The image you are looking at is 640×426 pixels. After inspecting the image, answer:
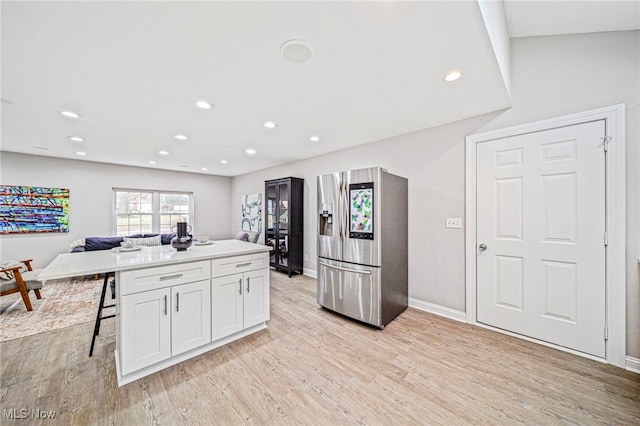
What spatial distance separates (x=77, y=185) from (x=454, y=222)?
723 cm

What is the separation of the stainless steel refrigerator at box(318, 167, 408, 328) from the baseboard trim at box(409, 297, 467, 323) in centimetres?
15

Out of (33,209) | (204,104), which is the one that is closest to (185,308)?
(204,104)

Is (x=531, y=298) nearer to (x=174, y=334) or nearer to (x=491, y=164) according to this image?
(x=491, y=164)

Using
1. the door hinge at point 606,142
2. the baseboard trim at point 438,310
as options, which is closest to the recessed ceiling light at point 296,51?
the door hinge at point 606,142

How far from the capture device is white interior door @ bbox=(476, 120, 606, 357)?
2.04 m

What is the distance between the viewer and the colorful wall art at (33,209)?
4.41 m

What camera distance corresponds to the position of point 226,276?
2.27m

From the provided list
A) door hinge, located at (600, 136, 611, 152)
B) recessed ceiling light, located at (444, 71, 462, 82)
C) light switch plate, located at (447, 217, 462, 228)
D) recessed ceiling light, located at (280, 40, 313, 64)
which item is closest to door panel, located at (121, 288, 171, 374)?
recessed ceiling light, located at (280, 40, 313, 64)

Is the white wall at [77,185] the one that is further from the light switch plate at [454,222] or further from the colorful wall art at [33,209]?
the light switch plate at [454,222]

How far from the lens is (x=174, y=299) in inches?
77.3

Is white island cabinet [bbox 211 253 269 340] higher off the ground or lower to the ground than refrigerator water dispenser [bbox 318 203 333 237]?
lower

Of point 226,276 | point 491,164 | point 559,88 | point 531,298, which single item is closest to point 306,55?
Result: point 226,276

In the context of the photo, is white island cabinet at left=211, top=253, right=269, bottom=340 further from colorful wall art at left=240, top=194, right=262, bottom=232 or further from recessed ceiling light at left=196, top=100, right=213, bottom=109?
colorful wall art at left=240, top=194, right=262, bottom=232

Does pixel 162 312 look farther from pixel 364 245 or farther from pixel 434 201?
pixel 434 201
